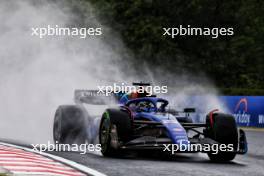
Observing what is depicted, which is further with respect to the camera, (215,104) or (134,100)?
(215,104)

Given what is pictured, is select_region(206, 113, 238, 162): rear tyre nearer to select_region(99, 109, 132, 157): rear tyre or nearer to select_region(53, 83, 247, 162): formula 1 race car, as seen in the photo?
select_region(53, 83, 247, 162): formula 1 race car

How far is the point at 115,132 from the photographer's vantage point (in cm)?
1202

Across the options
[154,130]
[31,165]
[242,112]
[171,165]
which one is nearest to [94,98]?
[154,130]

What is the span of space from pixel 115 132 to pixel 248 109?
47.8 ft

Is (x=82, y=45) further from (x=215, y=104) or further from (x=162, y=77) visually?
(x=162, y=77)

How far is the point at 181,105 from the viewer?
96.1 ft

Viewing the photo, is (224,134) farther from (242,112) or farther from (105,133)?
(242,112)

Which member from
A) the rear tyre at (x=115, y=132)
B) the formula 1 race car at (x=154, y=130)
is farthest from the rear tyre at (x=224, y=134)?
the rear tyre at (x=115, y=132)

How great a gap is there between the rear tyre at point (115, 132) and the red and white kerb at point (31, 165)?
1.29m

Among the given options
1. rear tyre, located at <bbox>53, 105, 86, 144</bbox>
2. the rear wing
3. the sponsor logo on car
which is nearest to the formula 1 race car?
rear tyre, located at <bbox>53, 105, 86, 144</bbox>

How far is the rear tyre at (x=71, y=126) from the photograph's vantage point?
13906 millimetres

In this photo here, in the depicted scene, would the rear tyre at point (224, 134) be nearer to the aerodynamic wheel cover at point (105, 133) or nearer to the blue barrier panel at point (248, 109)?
the aerodynamic wheel cover at point (105, 133)

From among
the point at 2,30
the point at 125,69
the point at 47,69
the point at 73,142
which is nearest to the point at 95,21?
the point at 125,69

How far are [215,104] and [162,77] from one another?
19.1m
